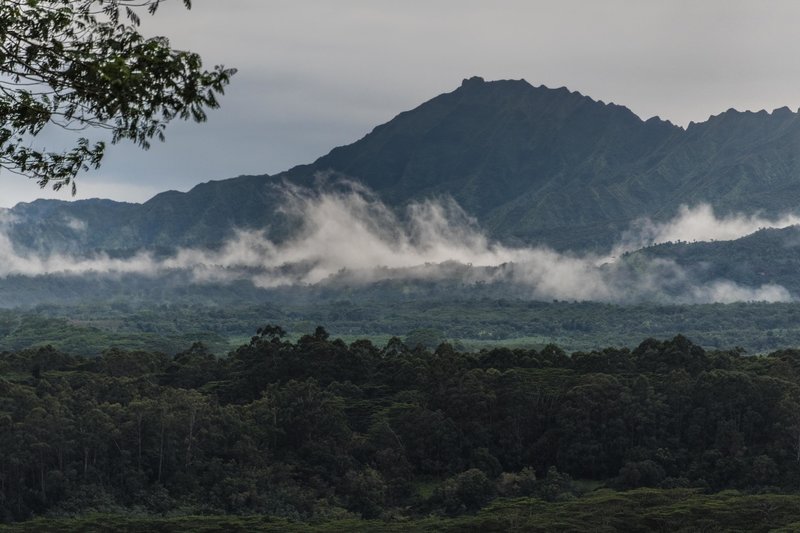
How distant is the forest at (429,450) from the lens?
67562 mm

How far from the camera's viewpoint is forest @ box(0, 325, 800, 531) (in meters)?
67.6

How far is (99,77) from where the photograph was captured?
2319 cm

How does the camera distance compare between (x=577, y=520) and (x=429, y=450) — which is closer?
(x=577, y=520)

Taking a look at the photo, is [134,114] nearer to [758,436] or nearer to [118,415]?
[118,415]

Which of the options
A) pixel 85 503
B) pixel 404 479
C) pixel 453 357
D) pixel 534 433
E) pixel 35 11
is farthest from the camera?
pixel 453 357

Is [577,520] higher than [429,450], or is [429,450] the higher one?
[429,450]

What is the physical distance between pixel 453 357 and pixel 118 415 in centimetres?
3740

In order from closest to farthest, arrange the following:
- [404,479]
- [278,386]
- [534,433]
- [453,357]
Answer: [404,479] → [534,433] → [278,386] → [453,357]

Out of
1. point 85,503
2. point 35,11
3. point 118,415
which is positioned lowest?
point 85,503

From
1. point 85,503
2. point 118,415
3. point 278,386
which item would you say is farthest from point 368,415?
point 85,503

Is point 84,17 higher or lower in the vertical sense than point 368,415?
higher

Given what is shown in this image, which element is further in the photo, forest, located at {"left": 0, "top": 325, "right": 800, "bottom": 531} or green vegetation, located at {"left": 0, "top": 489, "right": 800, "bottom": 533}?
forest, located at {"left": 0, "top": 325, "right": 800, "bottom": 531}

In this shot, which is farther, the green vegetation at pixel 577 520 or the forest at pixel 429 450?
the forest at pixel 429 450

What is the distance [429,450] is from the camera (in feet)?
280
